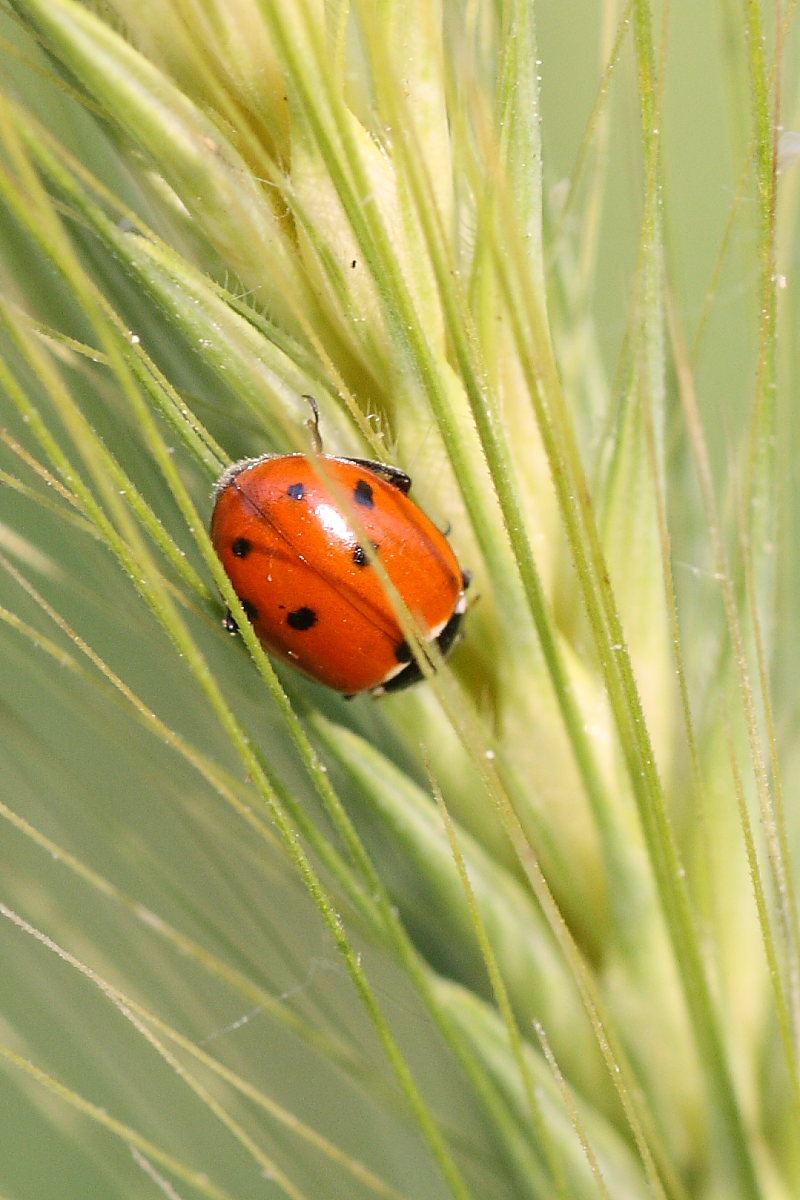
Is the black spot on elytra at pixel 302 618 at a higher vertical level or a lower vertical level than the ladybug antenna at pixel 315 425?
lower

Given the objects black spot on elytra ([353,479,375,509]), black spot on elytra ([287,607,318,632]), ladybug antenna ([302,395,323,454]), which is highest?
ladybug antenna ([302,395,323,454])

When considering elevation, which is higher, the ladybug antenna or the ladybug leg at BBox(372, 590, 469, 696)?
the ladybug antenna

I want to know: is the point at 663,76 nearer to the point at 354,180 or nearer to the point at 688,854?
the point at 354,180

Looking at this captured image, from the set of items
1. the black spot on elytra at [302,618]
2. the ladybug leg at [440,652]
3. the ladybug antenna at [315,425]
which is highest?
the ladybug antenna at [315,425]

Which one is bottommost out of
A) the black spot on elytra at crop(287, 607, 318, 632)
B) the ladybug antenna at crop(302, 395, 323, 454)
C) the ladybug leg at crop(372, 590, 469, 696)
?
the ladybug leg at crop(372, 590, 469, 696)

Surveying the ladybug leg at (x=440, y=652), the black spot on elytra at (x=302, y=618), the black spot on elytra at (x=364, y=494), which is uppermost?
the black spot on elytra at (x=364, y=494)

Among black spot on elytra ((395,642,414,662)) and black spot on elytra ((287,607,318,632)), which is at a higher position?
black spot on elytra ((287,607,318,632))
